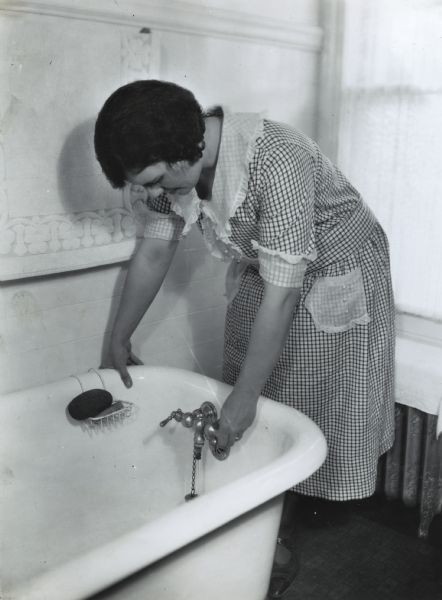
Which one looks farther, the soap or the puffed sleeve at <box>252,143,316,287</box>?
the soap

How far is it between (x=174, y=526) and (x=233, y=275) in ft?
2.55

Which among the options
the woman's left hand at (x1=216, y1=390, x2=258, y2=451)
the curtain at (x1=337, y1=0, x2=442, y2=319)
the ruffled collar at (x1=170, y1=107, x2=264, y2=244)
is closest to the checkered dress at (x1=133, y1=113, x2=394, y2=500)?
the ruffled collar at (x1=170, y1=107, x2=264, y2=244)

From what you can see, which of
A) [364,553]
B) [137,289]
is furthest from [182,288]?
[364,553]

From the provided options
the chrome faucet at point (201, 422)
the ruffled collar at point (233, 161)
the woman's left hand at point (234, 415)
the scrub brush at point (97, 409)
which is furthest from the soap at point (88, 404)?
the ruffled collar at point (233, 161)

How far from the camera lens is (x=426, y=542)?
1.94 meters

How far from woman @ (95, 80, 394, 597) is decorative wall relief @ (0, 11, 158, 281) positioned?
146mm

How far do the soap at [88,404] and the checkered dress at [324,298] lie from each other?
366mm

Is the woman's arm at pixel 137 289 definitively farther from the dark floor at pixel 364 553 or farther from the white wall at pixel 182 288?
the dark floor at pixel 364 553

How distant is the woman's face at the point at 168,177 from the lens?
3.81 ft

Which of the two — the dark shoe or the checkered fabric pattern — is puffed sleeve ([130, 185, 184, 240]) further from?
the dark shoe

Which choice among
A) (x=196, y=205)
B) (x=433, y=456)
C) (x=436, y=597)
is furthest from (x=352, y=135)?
(x=436, y=597)

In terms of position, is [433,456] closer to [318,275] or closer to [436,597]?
[436,597]

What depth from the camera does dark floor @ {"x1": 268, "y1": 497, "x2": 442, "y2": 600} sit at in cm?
173

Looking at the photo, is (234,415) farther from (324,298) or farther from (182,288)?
(182,288)
